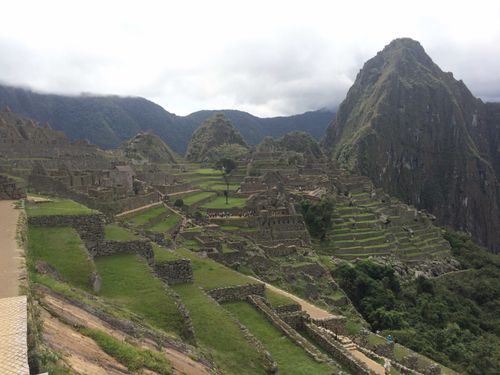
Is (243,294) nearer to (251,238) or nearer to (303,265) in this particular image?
(303,265)

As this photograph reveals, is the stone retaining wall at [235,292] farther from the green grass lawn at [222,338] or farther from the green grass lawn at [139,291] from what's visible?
the green grass lawn at [139,291]

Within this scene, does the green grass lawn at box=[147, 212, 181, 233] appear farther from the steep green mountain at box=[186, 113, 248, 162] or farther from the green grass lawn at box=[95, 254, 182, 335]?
the steep green mountain at box=[186, 113, 248, 162]

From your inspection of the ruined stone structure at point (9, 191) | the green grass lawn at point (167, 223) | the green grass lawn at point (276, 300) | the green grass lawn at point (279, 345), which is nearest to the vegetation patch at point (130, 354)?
the green grass lawn at point (279, 345)

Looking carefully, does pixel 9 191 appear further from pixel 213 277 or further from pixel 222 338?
pixel 222 338

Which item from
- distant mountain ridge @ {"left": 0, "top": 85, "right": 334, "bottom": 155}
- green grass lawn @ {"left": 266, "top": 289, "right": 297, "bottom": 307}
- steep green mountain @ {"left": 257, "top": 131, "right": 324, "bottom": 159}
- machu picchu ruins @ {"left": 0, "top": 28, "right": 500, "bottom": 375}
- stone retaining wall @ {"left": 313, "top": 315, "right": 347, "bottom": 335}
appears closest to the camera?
machu picchu ruins @ {"left": 0, "top": 28, "right": 500, "bottom": 375}

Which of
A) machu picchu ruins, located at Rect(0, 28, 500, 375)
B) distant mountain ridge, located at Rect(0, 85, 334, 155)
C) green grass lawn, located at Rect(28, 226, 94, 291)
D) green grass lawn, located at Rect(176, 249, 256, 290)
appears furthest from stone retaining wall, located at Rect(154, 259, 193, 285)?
distant mountain ridge, located at Rect(0, 85, 334, 155)

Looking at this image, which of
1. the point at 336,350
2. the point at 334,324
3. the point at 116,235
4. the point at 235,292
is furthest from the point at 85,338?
the point at 334,324

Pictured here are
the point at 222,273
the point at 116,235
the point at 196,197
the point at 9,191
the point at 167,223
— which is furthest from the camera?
the point at 196,197
